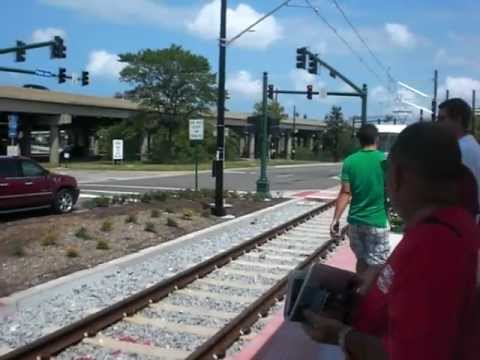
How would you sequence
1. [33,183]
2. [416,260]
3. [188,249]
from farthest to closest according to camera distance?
[33,183]
[188,249]
[416,260]

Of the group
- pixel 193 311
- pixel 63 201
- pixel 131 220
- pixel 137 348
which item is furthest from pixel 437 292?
pixel 63 201

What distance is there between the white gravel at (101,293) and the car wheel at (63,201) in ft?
17.4

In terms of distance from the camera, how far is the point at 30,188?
16.5 metres

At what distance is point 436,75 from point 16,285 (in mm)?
53696

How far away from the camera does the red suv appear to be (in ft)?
52.4

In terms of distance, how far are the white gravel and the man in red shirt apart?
14.9 feet

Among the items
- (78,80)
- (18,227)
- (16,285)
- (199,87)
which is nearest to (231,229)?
(18,227)

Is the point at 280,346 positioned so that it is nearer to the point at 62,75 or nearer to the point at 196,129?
the point at 196,129

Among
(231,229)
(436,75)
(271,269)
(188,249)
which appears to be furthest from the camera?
(436,75)

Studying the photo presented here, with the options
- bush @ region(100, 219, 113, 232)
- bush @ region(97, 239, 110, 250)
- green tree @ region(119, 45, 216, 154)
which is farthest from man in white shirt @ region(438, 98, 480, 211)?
green tree @ region(119, 45, 216, 154)

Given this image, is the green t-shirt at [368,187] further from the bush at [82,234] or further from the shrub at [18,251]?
the bush at [82,234]

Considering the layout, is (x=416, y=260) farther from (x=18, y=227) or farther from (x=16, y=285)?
(x=18, y=227)

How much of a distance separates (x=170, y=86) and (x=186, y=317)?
64391 mm

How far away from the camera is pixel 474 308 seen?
1.73 m
